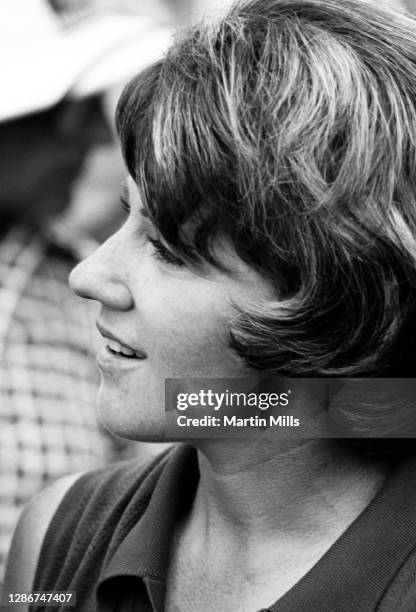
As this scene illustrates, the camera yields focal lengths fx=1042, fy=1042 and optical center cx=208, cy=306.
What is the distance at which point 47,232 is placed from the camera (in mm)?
2582

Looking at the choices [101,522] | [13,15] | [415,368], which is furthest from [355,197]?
[13,15]

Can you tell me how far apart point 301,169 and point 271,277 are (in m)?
0.15

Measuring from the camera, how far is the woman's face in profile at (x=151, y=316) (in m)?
1.40

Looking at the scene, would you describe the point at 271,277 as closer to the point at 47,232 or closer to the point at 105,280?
the point at 105,280

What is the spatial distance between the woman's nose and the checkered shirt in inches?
36.5

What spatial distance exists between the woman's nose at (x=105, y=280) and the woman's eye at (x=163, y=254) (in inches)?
2.1

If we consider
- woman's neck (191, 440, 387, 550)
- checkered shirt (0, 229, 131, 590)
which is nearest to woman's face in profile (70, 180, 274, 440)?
woman's neck (191, 440, 387, 550)

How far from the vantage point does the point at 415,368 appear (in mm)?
1432

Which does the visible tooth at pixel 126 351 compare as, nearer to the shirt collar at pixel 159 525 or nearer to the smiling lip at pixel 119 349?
the smiling lip at pixel 119 349

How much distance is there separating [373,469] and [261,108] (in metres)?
0.53

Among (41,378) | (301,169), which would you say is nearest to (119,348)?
(301,169)

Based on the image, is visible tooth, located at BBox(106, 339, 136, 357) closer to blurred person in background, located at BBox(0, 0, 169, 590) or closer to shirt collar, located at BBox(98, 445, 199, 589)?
shirt collar, located at BBox(98, 445, 199, 589)

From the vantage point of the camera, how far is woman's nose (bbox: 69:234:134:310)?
1432 millimetres

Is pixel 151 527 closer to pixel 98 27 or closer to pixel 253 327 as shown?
pixel 253 327
